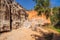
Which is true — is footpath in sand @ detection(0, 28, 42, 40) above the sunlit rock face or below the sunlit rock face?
below

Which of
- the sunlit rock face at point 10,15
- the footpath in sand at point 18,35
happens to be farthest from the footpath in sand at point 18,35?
the sunlit rock face at point 10,15

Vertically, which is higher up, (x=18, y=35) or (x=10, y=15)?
(x=10, y=15)

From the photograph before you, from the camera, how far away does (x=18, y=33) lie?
12.2 m

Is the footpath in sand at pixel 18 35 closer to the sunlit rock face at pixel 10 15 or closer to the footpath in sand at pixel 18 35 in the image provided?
the footpath in sand at pixel 18 35

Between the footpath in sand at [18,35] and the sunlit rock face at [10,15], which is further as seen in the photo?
the sunlit rock face at [10,15]

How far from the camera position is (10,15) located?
12570 millimetres

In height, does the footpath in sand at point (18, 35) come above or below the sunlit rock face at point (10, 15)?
below

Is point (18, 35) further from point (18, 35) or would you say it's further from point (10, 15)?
point (10, 15)

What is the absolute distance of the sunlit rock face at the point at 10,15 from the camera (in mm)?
11680

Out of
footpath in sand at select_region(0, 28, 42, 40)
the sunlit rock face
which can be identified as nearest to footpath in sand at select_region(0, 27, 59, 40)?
footpath in sand at select_region(0, 28, 42, 40)

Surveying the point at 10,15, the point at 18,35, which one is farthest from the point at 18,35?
the point at 10,15

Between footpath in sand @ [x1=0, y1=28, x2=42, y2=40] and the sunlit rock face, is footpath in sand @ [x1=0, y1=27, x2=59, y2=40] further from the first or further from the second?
the sunlit rock face

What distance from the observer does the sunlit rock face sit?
1168cm

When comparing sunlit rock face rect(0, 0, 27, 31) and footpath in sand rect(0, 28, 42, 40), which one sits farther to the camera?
sunlit rock face rect(0, 0, 27, 31)
